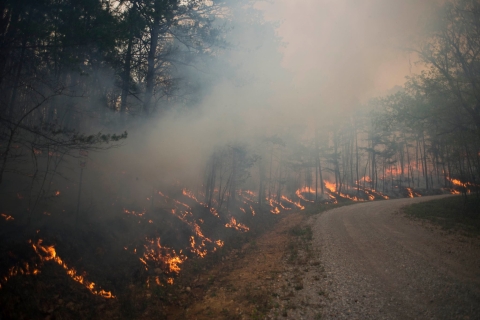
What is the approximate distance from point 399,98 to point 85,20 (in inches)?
614

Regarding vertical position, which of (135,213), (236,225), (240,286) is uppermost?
(135,213)

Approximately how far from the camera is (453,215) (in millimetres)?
13016

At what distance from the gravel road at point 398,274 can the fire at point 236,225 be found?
183 inches

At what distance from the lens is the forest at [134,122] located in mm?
6285

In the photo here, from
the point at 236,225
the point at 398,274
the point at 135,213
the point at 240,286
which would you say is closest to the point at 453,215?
the point at 398,274

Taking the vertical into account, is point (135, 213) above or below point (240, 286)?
above

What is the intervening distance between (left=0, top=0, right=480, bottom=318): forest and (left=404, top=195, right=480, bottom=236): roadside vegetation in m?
3.77

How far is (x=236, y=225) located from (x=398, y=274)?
367 inches

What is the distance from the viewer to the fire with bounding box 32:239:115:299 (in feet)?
19.4

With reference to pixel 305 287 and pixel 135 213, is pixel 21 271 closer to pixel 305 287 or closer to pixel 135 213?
pixel 135 213

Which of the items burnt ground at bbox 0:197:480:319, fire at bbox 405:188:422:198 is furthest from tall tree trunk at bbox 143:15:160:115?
fire at bbox 405:188:422:198

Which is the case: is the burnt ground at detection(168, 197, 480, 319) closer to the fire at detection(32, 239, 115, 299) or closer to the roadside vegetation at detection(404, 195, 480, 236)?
the roadside vegetation at detection(404, 195, 480, 236)

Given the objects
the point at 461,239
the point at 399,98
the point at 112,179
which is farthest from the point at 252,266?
the point at 399,98

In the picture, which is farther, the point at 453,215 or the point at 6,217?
the point at 453,215
